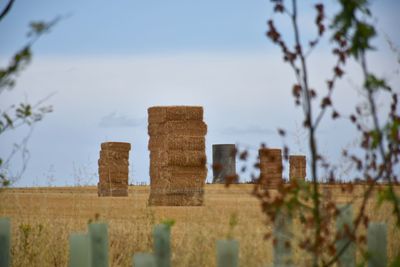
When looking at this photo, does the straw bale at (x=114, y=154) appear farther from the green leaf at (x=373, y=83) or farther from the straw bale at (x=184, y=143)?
the green leaf at (x=373, y=83)

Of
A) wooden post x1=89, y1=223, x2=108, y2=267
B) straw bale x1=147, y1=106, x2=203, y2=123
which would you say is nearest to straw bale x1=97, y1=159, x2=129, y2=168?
straw bale x1=147, y1=106, x2=203, y2=123

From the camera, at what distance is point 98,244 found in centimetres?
342

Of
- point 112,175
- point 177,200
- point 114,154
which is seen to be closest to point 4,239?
point 177,200

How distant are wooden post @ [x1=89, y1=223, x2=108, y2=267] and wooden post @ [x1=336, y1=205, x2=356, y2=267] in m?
1.10

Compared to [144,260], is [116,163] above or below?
above

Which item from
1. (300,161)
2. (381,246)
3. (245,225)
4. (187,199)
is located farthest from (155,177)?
(381,246)

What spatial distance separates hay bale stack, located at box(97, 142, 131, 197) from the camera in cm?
2188

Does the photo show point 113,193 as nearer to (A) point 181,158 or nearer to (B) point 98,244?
(A) point 181,158

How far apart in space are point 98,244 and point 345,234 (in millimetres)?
1158

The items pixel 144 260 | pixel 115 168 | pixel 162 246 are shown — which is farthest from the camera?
pixel 115 168

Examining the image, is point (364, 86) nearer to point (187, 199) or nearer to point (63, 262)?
point (63, 262)

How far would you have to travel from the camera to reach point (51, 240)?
650cm

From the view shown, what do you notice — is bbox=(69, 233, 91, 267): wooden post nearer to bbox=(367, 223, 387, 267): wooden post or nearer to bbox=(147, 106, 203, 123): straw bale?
bbox=(367, 223, 387, 267): wooden post

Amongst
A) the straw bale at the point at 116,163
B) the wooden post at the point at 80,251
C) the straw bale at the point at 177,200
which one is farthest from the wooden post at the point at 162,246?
the straw bale at the point at 116,163
